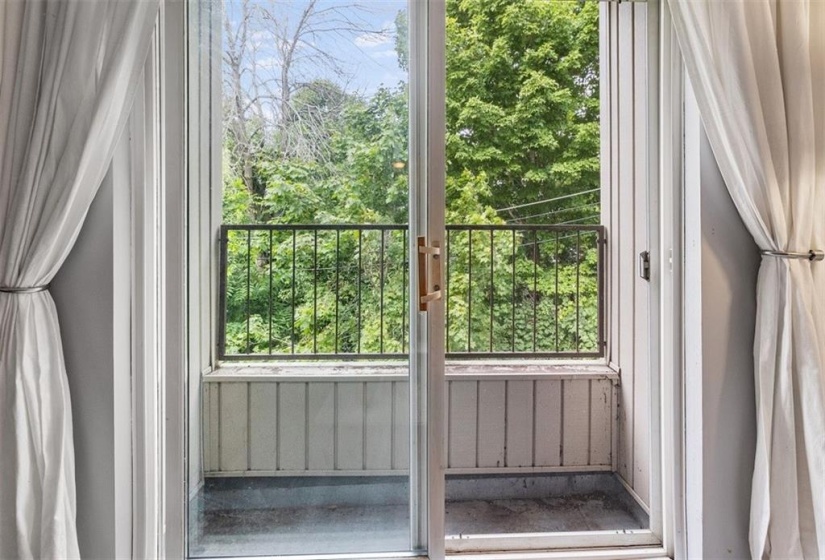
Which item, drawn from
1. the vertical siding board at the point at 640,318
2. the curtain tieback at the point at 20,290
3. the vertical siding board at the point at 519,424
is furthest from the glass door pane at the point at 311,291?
the vertical siding board at the point at 640,318

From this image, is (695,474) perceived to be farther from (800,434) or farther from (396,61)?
(396,61)

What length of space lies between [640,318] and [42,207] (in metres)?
2.18

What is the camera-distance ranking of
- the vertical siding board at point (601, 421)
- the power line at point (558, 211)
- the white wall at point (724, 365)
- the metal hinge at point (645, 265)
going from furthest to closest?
the power line at point (558, 211) < the vertical siding board at point (601, 421) < the metal hinge at point (645, 265) < the white wall at point (724, 365)

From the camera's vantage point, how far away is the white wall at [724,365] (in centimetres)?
133

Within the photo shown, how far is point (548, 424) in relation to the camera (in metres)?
2.24

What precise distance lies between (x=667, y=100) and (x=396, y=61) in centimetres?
91

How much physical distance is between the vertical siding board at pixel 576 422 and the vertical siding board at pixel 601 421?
0.02 meters

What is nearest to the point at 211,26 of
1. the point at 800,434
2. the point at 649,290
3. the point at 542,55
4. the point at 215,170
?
the point at 215,170

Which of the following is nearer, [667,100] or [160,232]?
[160,232]

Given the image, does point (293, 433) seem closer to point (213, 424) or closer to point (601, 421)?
point (213, 424)

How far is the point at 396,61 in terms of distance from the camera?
138 centimetres

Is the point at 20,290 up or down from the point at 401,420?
up

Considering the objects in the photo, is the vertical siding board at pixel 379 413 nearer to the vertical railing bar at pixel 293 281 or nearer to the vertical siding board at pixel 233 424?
the vertical railing bar at pixel 293 281

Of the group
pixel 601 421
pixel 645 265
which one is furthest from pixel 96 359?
pixel 601 421
